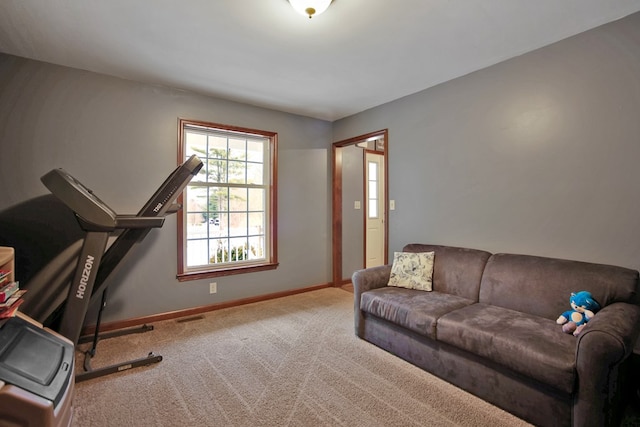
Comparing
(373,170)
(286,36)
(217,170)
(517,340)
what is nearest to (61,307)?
(217,170)

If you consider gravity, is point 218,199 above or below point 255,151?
below

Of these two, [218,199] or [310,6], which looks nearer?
[310,6]

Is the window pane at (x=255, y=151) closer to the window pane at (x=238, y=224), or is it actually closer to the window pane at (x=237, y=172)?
the window pane at (x=237, y=172)

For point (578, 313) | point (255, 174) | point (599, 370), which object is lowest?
point (599, 370)

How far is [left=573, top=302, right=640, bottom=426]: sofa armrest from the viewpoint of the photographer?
139 cm

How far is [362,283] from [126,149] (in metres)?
2.68

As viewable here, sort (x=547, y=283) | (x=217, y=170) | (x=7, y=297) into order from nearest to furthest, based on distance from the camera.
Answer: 1. (x=7, y=297)
2. (x=547, y=283)
3. (x=217, y=170)

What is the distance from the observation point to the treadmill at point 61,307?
1305 millimetres

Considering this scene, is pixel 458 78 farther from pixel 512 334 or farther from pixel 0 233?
pixel 0 233

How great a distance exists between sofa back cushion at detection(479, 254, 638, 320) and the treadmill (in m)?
2.63

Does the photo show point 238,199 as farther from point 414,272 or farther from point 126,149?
point 414,272

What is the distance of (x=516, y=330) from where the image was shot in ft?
5.96

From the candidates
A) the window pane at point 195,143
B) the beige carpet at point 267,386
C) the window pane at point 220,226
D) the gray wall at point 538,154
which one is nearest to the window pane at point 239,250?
the window pane at point 220,226

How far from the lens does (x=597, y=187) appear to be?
2.15 metres
